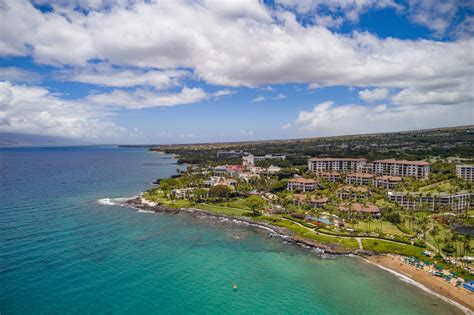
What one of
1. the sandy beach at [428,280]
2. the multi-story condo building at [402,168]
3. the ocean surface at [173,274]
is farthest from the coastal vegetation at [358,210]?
the ocean surface at [173,274]

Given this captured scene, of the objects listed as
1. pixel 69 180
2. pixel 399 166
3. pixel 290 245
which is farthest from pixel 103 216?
pixel 399 166

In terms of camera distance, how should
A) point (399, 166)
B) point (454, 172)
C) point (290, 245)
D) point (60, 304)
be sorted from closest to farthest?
point (60, 304) → point (290, 245) → point (454, 172) → point (399, 166)

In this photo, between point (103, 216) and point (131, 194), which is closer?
point (103, 216)

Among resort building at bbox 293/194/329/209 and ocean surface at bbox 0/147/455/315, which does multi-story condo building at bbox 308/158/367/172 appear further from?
ocean surface at bbox 0/147/455/315

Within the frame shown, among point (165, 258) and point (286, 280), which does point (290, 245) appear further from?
point (165, 258)

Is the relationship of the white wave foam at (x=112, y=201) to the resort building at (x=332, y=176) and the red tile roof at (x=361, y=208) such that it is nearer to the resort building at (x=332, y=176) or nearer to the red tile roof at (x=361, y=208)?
the red tile roof at (x=361, y=208)

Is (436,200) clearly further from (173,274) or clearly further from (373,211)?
(173,274)

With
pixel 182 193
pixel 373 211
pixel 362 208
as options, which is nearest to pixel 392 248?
pixel 373 211
